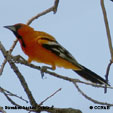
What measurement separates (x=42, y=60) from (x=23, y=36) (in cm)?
62

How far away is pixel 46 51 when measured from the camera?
5.67 metres

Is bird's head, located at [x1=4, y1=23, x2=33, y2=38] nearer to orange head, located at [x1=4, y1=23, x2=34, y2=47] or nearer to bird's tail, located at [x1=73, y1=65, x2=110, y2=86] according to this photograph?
orange head, located at [x1=4, y1=23, x2=34, y2=47]

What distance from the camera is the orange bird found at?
5559mm

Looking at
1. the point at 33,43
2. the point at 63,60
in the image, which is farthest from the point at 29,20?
the point at 63,60

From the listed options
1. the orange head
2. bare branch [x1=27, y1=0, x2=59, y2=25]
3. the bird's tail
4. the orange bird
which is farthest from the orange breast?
bare branch [x1=27, y1=0, x2=59, y2=25]

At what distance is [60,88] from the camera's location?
429 centimetres

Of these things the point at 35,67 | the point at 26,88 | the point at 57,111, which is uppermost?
the point at 35,67

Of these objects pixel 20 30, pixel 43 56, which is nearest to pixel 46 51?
pixel 43 56

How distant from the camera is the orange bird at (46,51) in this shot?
219 inches

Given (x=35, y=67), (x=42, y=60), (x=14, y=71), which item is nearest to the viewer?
(x=14, y=71)

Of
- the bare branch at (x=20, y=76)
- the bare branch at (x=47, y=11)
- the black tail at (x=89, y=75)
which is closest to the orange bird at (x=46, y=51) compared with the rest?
the black tail at (x=89, y=75)

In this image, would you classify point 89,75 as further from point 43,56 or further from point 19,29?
point 19,29

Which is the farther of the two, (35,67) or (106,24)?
(35,67)

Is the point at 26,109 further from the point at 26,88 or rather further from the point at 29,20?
the point at 29,20
